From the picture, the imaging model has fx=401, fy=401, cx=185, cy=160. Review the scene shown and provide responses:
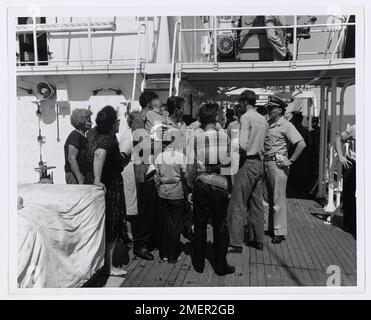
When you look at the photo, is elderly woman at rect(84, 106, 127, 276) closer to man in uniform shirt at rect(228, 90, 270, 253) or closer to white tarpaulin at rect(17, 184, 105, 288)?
white tarpaulin at rect(17, 184, 105, 288)

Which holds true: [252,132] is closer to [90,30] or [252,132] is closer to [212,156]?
[212,156]

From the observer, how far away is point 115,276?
3684 mm

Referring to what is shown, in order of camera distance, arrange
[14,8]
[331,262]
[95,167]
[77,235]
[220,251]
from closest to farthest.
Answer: [14,8] → [77,235] → [95,167] → [220,251] → [331,262]

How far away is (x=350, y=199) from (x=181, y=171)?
2.32 m

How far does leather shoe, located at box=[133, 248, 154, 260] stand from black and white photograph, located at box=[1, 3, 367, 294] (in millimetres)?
32

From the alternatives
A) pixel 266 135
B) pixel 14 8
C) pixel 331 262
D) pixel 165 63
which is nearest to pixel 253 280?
pixel 331 262

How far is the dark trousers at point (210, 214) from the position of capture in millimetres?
3580

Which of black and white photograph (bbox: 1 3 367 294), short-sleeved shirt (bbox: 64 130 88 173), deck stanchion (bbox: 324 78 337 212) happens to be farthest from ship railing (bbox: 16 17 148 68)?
deck stanchion (bbox: 324 78 337 212)

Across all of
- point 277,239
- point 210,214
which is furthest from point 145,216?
point 277,239

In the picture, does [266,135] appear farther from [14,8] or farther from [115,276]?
[14,8]

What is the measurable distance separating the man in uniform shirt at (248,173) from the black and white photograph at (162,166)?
0.5 inches

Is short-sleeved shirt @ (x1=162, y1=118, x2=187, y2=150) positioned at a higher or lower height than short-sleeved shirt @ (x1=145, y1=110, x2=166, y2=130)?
lower

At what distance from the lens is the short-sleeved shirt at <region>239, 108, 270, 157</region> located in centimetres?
414

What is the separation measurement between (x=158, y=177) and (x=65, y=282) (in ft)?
4.53
